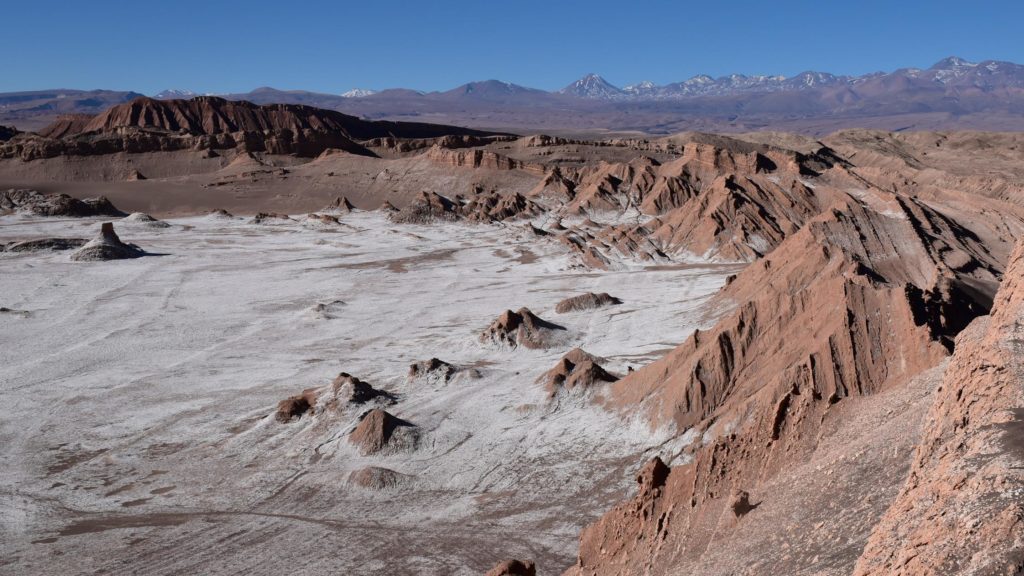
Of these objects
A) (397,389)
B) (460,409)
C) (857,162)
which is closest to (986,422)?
(460,409)

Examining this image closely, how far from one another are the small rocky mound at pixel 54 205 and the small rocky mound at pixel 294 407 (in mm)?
61318

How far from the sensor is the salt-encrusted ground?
727 inches

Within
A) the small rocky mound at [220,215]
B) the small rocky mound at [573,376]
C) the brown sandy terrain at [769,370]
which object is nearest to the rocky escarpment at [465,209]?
the brown sandy terrain at [769,370]

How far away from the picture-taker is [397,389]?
28453 millimetres

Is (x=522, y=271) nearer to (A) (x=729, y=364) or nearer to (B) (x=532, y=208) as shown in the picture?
(B) (x=532, y=208)

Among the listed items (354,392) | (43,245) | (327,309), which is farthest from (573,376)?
(43,245)

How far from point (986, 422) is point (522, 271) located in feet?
148

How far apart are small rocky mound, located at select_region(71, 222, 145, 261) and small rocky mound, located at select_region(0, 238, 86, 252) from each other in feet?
8.66

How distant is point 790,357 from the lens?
73.6 feet

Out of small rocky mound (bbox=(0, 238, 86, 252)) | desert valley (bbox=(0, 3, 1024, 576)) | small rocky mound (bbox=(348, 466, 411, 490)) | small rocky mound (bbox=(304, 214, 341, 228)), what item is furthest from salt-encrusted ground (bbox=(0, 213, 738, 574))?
small rocky mound (bbox=(304, 214, 341, 228))

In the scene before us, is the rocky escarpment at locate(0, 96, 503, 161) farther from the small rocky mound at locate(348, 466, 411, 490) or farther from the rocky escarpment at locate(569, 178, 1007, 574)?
the small rocky mound at locate(348, 466, 411, 490)

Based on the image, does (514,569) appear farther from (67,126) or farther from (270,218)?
(67,126)

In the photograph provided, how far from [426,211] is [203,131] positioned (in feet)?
218

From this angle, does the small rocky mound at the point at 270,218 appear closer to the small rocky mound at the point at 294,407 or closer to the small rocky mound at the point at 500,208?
the small rocky mound at the point at 500,208
